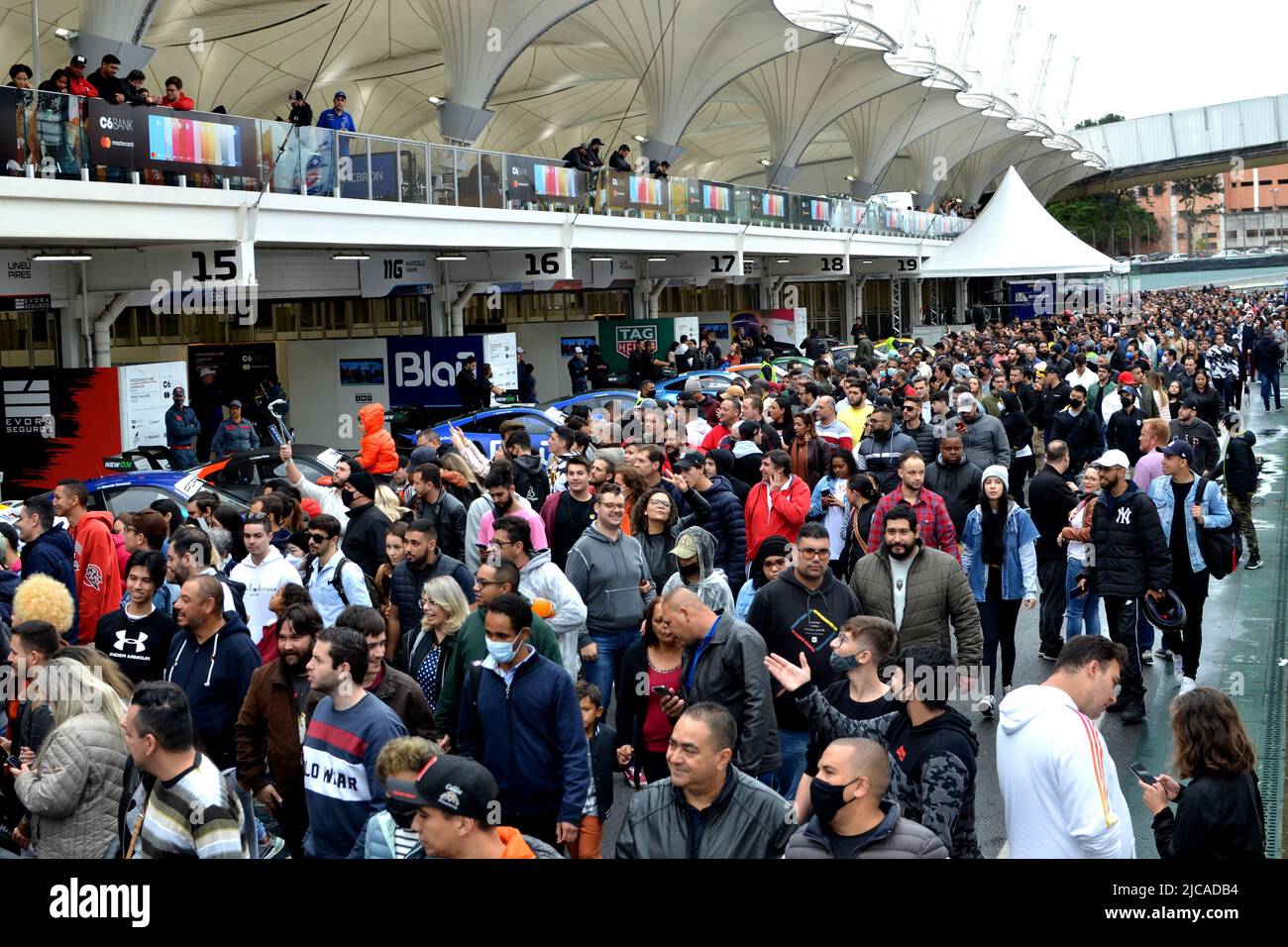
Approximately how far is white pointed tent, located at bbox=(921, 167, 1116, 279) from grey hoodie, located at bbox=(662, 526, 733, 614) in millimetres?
35489

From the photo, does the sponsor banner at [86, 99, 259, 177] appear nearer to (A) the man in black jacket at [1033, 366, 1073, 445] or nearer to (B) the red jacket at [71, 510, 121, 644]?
(B) the red jacket at [71, 510, 121, 644]

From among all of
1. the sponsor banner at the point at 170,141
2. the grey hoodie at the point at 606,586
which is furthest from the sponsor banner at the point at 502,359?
the grey hoodie at the point at 606,586

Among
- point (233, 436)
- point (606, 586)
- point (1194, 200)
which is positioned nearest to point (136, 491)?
point (233, 436)

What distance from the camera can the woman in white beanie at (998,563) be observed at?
9508mm

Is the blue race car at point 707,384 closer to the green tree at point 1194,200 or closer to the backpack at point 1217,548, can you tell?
the backpack at point 1217,548

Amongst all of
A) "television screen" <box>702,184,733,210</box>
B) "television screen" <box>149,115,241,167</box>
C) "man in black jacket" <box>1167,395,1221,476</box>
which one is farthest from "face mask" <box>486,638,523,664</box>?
"television screen" <box>702,184,733,210</box>

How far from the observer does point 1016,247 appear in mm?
41656

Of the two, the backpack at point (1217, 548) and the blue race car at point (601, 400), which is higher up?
the blue race car at point (601, 400)

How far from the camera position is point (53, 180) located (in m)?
14.7

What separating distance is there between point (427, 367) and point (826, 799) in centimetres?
2116

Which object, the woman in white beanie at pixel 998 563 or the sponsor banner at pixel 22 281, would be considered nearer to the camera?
the woman in white beanie at pixel 998 563

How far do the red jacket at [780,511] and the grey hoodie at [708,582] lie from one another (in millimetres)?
2550

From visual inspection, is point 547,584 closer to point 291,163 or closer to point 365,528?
point 365,528

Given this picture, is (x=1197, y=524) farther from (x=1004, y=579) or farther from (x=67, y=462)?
(x=67, y=462)
